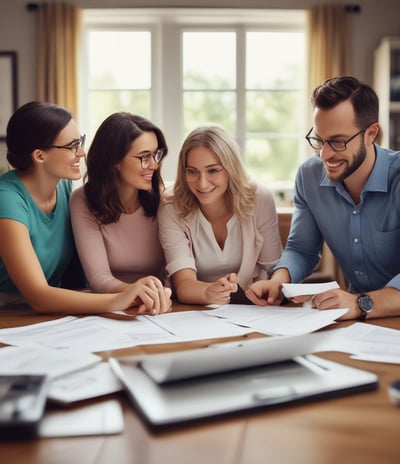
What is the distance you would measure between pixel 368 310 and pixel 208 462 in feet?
2.71

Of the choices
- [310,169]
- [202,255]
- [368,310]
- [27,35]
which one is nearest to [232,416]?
[368,310]

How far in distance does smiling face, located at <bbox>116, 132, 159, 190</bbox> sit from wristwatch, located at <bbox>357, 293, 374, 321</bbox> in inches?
34.0

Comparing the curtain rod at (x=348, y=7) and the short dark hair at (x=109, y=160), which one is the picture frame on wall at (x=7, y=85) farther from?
the short dark hair at (x=109, y=160)

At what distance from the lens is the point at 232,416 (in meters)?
0.77

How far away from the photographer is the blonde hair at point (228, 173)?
74.8 inches

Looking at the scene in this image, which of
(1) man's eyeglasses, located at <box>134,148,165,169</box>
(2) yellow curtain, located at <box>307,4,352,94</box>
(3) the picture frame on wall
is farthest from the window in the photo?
(1) man's eyeglasses, located at <box>134,148,165,169</box>

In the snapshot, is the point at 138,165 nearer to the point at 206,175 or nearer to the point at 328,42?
the point at 206,175

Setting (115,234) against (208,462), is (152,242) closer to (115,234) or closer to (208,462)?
(115,234)

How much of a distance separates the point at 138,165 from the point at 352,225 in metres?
0.75

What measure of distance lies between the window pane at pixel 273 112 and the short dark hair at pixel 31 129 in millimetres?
3202

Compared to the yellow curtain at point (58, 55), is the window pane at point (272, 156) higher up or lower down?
lower down

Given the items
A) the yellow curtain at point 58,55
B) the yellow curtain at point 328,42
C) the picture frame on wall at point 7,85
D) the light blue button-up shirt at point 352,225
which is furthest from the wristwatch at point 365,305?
the picture frame on wall at point 7,85

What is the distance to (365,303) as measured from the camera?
1385 mm

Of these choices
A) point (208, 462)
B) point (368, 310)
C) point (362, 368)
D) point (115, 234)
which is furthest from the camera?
point (115, 234)
